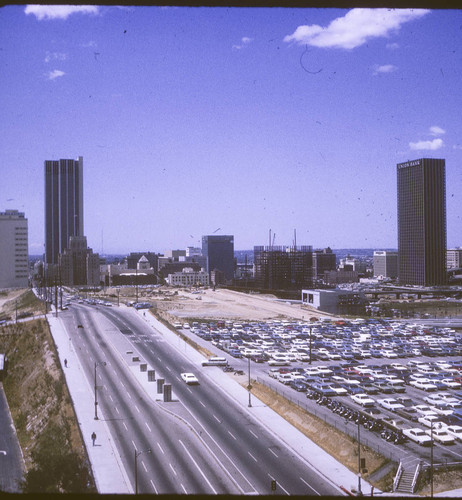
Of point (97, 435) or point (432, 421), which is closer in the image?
point (97, 435)

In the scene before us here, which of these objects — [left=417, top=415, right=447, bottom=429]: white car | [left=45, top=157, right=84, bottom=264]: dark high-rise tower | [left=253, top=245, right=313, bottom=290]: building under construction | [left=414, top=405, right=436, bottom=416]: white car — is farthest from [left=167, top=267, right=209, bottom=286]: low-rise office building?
[left=417, top=415, right=447, bottom=429]: white car

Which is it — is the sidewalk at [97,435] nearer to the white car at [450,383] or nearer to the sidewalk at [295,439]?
the sidewalk at [295,439]

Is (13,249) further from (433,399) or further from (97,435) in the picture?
(433,399)

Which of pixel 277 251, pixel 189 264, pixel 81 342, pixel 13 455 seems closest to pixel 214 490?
pixel 13 455

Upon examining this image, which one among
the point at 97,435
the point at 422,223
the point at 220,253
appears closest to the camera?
the point at 97,435

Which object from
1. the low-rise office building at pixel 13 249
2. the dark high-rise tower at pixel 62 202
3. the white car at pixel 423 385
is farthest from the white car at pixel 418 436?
the dark high-rise tower at pixel 62 202

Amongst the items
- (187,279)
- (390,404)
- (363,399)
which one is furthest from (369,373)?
(187,279)

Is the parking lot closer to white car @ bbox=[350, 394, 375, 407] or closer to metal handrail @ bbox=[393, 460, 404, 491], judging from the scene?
white car @ bbox=[350, 394, 375, 407]
